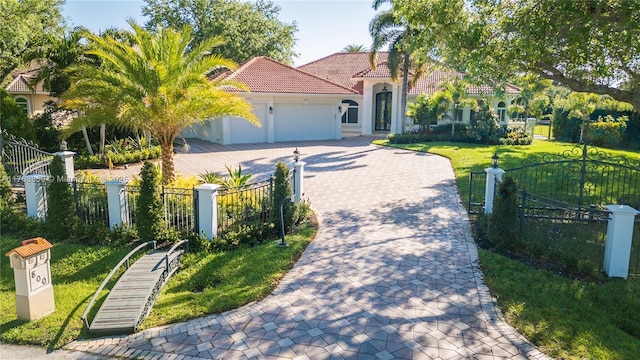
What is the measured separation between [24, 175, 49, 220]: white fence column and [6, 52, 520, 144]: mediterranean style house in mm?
11586

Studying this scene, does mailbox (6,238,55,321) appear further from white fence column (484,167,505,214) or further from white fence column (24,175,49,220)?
white fence column (484,167,505,214)

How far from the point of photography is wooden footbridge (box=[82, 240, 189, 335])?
6469 mm

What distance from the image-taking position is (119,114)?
439 inches

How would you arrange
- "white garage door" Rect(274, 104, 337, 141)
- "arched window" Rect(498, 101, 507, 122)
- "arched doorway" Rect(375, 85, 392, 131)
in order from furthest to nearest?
"arched doorway" Rect(375, 85, 392, 131) < "arched window" Rect(498, 101, 507, 122) < "white garage door" Rect(274, 104, 337, 141)

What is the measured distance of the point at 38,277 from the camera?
7.05 meters

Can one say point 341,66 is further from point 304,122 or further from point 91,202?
point 91,202

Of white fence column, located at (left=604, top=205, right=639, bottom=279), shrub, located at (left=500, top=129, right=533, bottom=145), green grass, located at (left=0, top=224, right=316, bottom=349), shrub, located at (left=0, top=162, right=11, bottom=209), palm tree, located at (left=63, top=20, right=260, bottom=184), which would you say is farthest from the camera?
shrub, located at (left=500, top=129, right=533, bottom=145)

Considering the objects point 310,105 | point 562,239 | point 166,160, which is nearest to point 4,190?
point 166,160

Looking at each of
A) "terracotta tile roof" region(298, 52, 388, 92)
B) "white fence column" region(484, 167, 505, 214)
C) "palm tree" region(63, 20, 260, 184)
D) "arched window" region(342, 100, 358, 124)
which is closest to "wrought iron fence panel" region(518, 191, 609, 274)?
"white fence column" region(484, 167, 505, 214)

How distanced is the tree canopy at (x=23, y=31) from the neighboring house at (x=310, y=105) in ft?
27.7

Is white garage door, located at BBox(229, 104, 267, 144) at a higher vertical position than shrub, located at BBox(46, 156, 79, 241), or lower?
higher

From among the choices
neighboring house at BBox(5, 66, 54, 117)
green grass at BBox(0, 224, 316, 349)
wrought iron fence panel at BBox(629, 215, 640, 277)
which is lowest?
green grass at BBox(0, 224, 316, 349)

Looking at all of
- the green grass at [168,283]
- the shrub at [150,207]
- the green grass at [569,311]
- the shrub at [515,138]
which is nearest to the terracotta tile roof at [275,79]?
the shrub at [515,138]

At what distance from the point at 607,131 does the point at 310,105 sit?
16.8 metres
